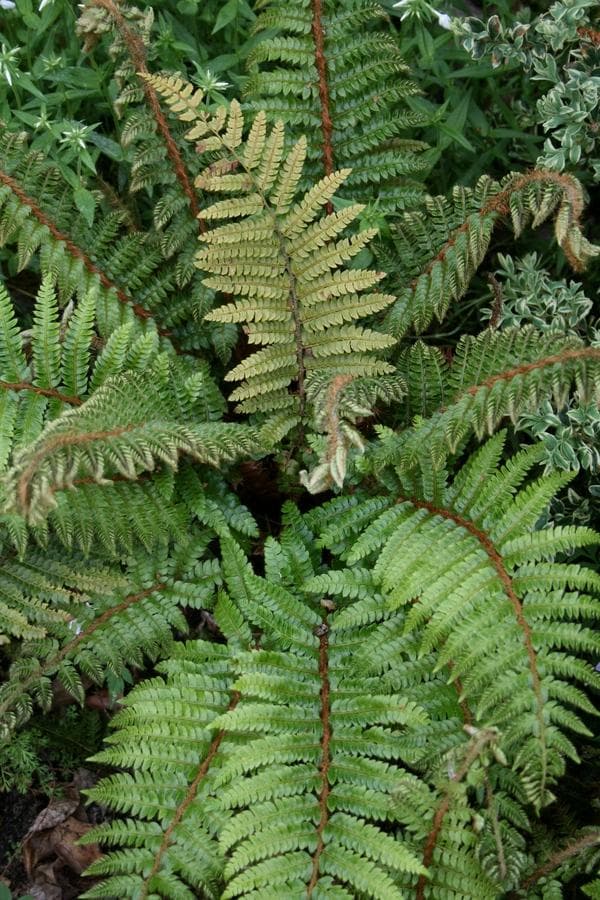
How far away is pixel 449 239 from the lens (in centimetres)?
317

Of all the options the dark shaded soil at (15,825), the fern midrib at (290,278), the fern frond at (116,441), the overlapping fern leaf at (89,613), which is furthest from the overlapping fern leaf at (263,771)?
the fern midrib at (290,278)

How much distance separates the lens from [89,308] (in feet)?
9.33

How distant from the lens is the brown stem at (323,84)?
10.1 feet

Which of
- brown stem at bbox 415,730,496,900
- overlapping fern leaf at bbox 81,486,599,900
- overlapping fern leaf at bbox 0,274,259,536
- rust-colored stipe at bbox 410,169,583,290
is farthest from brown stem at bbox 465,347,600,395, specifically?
brown stem at bbox 415,730,496,900

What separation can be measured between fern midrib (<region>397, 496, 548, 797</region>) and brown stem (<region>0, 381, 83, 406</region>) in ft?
3.75

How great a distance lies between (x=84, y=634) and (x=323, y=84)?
2042mm

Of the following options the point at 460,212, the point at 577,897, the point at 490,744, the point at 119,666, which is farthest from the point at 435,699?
the point at 460,212

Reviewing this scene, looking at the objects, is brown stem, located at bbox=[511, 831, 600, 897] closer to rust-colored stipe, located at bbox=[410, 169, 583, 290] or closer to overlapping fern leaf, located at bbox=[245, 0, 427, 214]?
rust-colored stipe, located at bbox=[410, 169, 583, 290]

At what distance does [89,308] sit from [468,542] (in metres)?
1.38

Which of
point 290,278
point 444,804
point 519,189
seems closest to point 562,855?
point 444,804

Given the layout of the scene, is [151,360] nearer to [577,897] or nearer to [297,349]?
[297,349]

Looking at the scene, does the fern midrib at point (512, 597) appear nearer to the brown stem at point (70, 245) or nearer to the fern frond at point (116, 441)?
the fern frond at point (116, 441)

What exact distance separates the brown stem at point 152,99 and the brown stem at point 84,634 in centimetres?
129

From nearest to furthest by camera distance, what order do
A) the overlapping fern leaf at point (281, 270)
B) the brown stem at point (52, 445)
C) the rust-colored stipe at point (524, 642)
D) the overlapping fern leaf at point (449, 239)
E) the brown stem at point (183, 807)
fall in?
the brown stem at point (52, 445)
the rust-colored stipe at point (524, 642)
the brown stem at point (183, 807)
the overlapping fern leaf at point (281, 270)
the overlapping fern leaf at point (449, 239)
